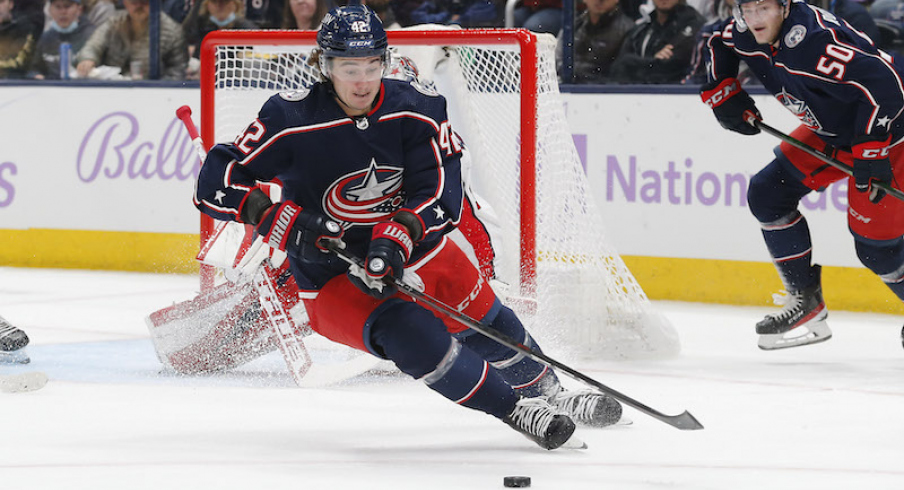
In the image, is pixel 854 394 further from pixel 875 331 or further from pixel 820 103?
pixel 875 331

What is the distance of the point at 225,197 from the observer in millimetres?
2734

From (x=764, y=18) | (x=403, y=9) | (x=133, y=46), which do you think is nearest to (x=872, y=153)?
(x=764, y=18)

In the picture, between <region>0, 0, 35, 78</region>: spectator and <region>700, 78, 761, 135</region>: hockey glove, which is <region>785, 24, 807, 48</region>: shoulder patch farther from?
<region>0, 0, 35, 78</region>: spectator

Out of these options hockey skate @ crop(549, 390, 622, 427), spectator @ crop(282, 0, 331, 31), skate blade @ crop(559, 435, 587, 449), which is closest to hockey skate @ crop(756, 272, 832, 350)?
hockey skate @ crop(549, 390, 622, 427)

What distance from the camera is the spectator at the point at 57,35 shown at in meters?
6.79

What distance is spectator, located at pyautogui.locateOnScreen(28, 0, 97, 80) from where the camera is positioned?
6.79 metres

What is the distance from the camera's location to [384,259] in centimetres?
258

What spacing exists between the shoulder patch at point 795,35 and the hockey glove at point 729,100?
0.28 meters

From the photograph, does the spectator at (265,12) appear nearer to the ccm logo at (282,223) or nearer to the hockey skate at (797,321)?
the hockey skate at (797,321)

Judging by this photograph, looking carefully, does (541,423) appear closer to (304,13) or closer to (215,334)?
(215,334)

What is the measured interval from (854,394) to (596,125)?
2.11 metres

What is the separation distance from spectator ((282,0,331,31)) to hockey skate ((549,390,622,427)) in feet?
11.6

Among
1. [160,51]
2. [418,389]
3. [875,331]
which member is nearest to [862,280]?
[875,331]

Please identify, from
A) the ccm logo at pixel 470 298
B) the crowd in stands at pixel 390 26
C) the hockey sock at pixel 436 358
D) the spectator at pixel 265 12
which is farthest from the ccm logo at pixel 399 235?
the spectator at pixel 265 12
